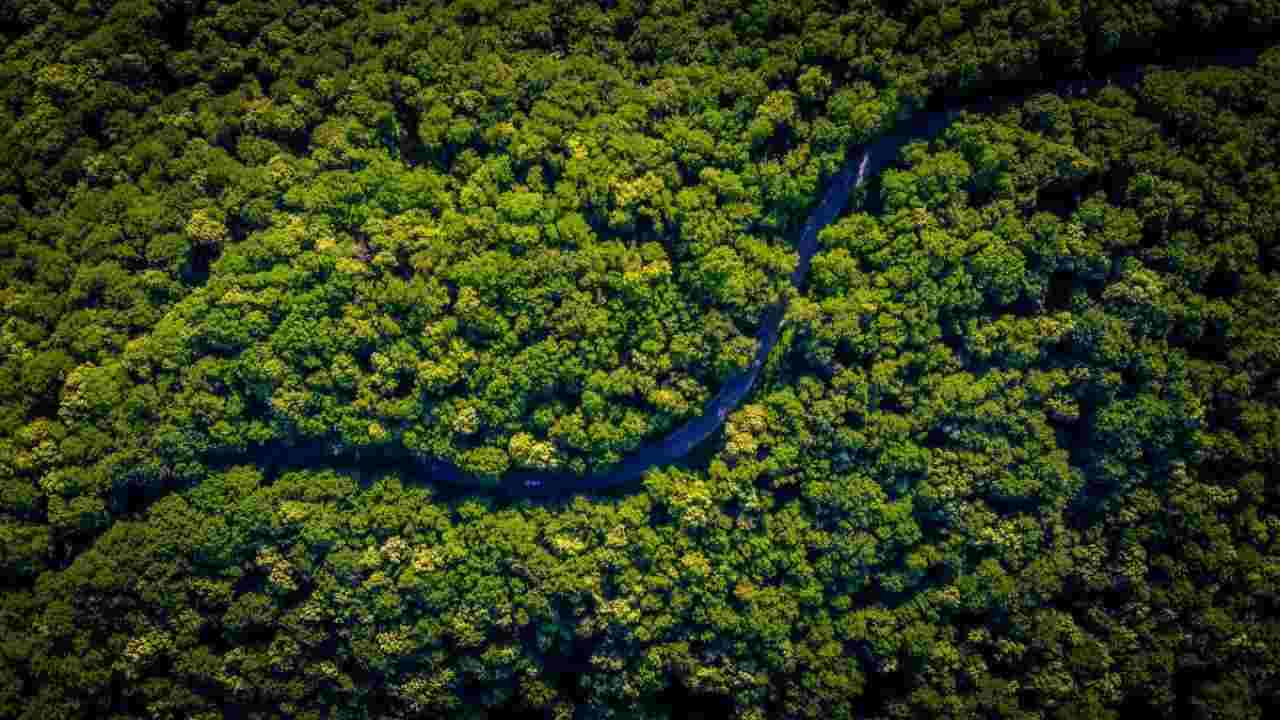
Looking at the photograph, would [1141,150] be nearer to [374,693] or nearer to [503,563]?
[503,563]

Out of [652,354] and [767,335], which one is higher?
[767,335]

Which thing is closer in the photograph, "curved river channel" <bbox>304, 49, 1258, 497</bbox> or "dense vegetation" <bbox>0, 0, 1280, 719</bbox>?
"dense vegetation" <bbox>0, 0, 1280, 719</bbox>

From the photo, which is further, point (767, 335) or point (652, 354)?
point (767, 335)

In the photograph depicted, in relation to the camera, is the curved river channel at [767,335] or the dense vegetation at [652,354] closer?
the dense vegetation at [652,354]
